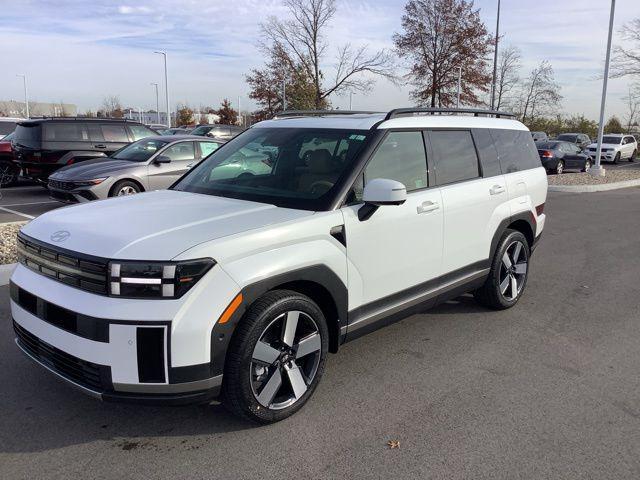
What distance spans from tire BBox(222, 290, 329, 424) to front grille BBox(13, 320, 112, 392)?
62cm

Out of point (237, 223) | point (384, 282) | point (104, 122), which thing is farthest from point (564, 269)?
point (104, 122)

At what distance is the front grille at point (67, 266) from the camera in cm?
272

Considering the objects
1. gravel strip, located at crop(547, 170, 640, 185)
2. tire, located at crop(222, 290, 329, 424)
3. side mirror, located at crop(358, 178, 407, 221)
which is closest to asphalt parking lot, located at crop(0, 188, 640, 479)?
tire, located at crop(222, 290, 329, 424)

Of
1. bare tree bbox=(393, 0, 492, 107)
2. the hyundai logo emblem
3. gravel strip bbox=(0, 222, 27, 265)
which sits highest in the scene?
bare tree bbox=(393, 0, 492, 107)

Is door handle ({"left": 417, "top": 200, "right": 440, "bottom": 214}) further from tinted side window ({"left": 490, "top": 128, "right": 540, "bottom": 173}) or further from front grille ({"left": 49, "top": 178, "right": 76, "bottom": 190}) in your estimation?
front grille ({"left": 49, "top": 178, "right": 76, "bottom": 190})

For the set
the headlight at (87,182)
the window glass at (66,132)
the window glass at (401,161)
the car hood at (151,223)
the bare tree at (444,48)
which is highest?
the bare tree at (444,48)

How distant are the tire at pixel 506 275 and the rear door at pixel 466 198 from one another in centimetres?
24

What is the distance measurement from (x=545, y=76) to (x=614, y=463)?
47913 mm

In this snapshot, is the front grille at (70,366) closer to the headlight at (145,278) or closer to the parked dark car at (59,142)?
the headlight at (145,278)

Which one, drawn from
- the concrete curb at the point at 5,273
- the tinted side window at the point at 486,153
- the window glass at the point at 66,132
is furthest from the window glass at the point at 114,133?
the tinted side window at the point at 486,153

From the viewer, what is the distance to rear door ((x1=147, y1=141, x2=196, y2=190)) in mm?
10312

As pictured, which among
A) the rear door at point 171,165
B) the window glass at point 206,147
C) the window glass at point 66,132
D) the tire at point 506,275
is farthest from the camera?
the window glass at point 66,132

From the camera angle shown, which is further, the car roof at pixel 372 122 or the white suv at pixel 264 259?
the car roof at pixel 372 122

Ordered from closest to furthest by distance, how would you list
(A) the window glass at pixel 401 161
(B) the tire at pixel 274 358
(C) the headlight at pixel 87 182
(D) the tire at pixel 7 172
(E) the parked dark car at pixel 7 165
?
(B) the tire at pixel 274 358
(A) the window glass at pixel 401 161
(C) the headlight at pixel 87 182
(E) the parked dark car at pixel 7 165
(D) the tire at pixel 7 172
